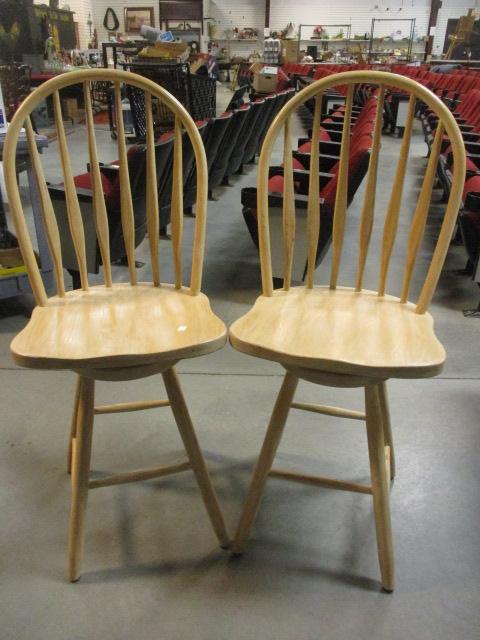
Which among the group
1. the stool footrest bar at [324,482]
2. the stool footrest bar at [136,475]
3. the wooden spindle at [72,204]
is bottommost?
the stool footrest bar at [324,482]

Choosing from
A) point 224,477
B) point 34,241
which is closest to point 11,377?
point 224,477

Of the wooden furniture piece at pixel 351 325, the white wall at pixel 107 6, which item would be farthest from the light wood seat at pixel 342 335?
the white wall at pixel 107 6

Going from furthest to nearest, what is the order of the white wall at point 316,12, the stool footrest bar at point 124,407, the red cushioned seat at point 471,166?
the white wall at point 316,12, the red cushioned seat at point 471,166, the stool footrest bar at point 124,407

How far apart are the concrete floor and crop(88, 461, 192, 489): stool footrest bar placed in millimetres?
143

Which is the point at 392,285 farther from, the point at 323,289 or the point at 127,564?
the point at 127,564

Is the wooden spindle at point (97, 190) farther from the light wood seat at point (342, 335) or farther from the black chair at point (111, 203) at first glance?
the black chair at point (111, 203)

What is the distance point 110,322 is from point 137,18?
56.1ft

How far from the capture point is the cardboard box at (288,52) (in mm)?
13625

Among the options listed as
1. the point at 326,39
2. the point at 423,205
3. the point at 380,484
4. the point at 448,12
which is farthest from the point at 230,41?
the point at 380,484

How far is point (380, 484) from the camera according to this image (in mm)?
1074

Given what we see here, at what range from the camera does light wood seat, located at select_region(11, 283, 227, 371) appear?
940mm

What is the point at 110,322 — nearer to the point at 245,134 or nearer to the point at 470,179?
the point at 470,179

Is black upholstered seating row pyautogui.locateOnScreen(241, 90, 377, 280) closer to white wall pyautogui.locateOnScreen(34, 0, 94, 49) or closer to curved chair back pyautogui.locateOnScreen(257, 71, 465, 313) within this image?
curved chair back pyautogui.locateOnScreen(257, 71, 465, 313)

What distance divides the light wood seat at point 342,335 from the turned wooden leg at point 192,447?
205 millimetres
